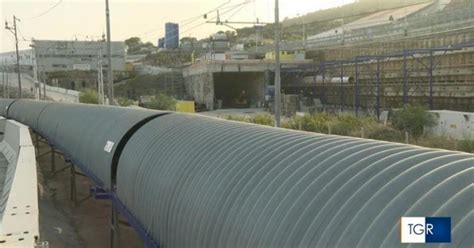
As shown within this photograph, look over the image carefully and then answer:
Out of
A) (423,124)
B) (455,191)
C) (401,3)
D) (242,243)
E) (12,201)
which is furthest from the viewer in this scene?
(401,3)

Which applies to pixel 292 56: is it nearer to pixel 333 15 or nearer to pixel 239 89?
pixel 239 89

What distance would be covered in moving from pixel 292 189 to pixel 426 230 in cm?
134

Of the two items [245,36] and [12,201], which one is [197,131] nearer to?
[12,201]

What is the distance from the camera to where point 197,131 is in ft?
22.8

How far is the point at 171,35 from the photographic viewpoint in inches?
3666

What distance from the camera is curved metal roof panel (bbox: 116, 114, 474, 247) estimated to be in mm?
2914

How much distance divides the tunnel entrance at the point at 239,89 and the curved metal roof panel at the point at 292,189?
56.3 metres

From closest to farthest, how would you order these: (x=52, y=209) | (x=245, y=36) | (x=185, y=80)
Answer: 1. (x=52, y=209)
2. (x=185, y=80)
3. (x=245, y=36)

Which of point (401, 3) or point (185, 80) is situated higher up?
point (401, 3)

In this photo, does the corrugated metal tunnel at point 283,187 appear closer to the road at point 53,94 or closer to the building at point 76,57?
the road at point 53,94

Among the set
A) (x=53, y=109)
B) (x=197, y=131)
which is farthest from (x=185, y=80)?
(x=197, y=131)

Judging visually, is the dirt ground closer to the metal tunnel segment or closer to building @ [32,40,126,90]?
the metal tunnel segment

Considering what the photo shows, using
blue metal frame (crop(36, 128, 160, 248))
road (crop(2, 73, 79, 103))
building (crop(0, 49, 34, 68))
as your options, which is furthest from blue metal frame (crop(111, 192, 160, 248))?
building (crop(0, 49, 34, 68))

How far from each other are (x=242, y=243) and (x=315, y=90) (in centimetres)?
5461
